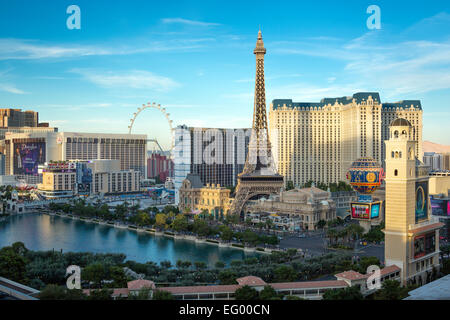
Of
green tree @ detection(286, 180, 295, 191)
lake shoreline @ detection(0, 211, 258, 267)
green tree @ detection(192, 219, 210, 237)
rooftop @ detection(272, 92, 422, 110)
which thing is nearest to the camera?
lake shoreline @ detection(0, 211, 258, 267)

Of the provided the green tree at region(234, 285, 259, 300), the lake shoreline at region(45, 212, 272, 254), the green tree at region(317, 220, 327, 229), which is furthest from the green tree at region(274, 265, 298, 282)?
the green tree at region(317, 220, 327, 229)

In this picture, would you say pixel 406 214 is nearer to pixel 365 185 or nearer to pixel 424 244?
pixel 424 244

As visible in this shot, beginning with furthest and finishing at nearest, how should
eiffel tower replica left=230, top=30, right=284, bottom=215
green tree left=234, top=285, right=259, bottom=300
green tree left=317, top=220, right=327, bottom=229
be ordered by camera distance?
eiffel tower replica left=230, top=30, right=284, bottom=215
green tree left=317, top=220, right=327, bottom=229
green tree left=234, top=285, right=259, bottom=300

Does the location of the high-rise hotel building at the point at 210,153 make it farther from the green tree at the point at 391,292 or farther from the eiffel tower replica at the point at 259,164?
the green tree at the point at 391,292


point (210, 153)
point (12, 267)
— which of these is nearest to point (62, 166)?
point (210, 153)

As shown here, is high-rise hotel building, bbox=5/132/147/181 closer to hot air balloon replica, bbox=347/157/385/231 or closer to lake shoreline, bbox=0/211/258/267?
lake shoreline, bbox=0/211/258/267

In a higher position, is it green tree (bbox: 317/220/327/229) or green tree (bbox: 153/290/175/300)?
green tree (bbox: 153/290/175/300)
